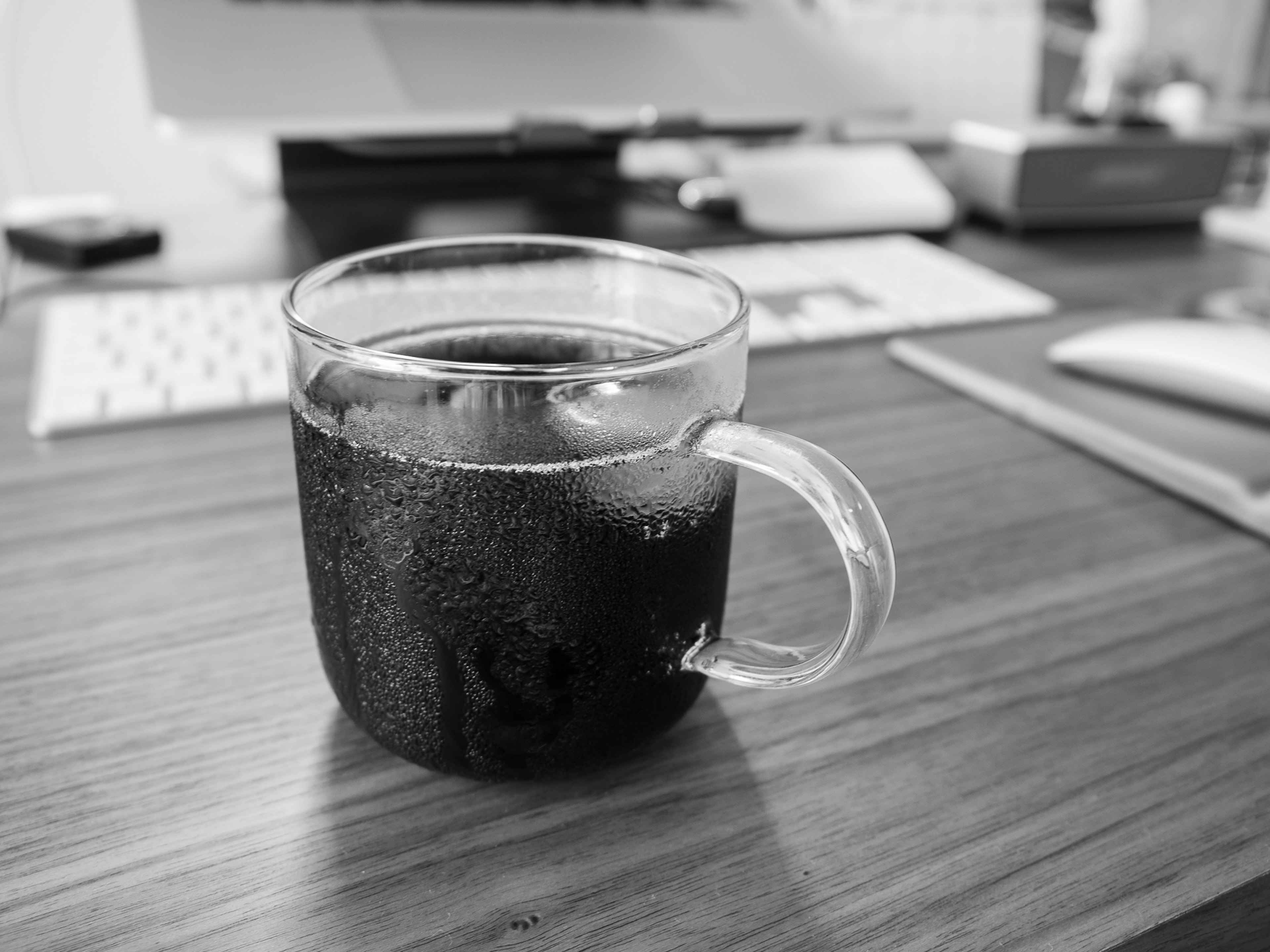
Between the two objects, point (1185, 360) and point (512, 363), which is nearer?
point (512, 363)

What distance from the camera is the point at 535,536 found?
0.23 meters

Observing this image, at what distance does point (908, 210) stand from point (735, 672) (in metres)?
0.68

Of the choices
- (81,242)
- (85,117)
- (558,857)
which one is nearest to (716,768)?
(558,857)

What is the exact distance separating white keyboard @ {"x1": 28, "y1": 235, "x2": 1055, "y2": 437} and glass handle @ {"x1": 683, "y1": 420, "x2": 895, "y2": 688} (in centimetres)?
24

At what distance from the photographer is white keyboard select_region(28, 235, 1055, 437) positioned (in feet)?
1.58

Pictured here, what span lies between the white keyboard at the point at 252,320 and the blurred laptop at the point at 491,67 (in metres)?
0.13

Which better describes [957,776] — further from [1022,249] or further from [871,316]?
[1022,249]

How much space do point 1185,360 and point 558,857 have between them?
397 mm

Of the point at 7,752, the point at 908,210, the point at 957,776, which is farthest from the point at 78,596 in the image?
the point at 908,210

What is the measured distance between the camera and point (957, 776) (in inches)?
11.1

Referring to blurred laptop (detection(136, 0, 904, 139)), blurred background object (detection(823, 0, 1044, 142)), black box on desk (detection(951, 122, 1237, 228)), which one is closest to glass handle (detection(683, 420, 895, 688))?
blurred laptop (detection(136, 0, 904, 139))

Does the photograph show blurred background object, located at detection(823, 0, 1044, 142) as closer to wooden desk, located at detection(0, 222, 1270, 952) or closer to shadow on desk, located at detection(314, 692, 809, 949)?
wooden desk, located at detection(0, 222, 1270, 952)

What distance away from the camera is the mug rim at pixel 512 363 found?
0.71ft

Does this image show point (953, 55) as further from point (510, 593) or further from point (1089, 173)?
point (510, 593)
